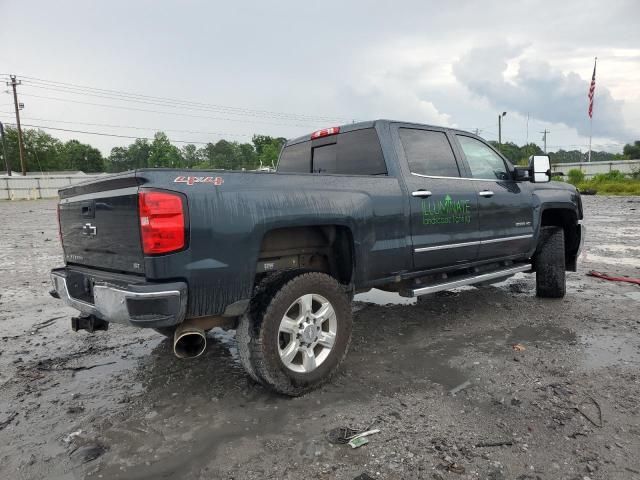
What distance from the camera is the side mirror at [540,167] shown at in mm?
4906

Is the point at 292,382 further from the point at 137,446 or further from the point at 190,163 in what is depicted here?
the point at 190,163

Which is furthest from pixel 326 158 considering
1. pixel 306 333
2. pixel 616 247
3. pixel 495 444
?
pixel 616 247

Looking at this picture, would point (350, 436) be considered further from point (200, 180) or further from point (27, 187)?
point (27, 187)

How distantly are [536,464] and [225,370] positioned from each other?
228 cm

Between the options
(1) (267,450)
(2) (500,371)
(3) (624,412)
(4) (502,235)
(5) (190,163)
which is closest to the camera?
(1) (267,450)

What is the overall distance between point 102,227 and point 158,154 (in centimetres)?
7888

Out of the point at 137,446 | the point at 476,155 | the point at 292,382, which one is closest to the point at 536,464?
the point at 292,382

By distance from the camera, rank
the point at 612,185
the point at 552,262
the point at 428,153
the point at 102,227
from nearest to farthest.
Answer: the point at 102,227
the point at 428,153
the point at 552,262
the point at 612,185

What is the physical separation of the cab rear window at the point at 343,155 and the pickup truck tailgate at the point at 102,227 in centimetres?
183

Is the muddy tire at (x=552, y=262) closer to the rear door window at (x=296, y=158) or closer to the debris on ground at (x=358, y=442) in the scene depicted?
the rear door window at (x=296, y=158)

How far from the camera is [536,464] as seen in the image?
7.82ft

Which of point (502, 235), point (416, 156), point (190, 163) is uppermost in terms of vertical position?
point (190, 163)

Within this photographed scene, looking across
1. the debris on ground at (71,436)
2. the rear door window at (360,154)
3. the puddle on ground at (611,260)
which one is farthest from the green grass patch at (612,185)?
the debris on ground at (71,436)

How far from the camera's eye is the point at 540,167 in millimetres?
4910
